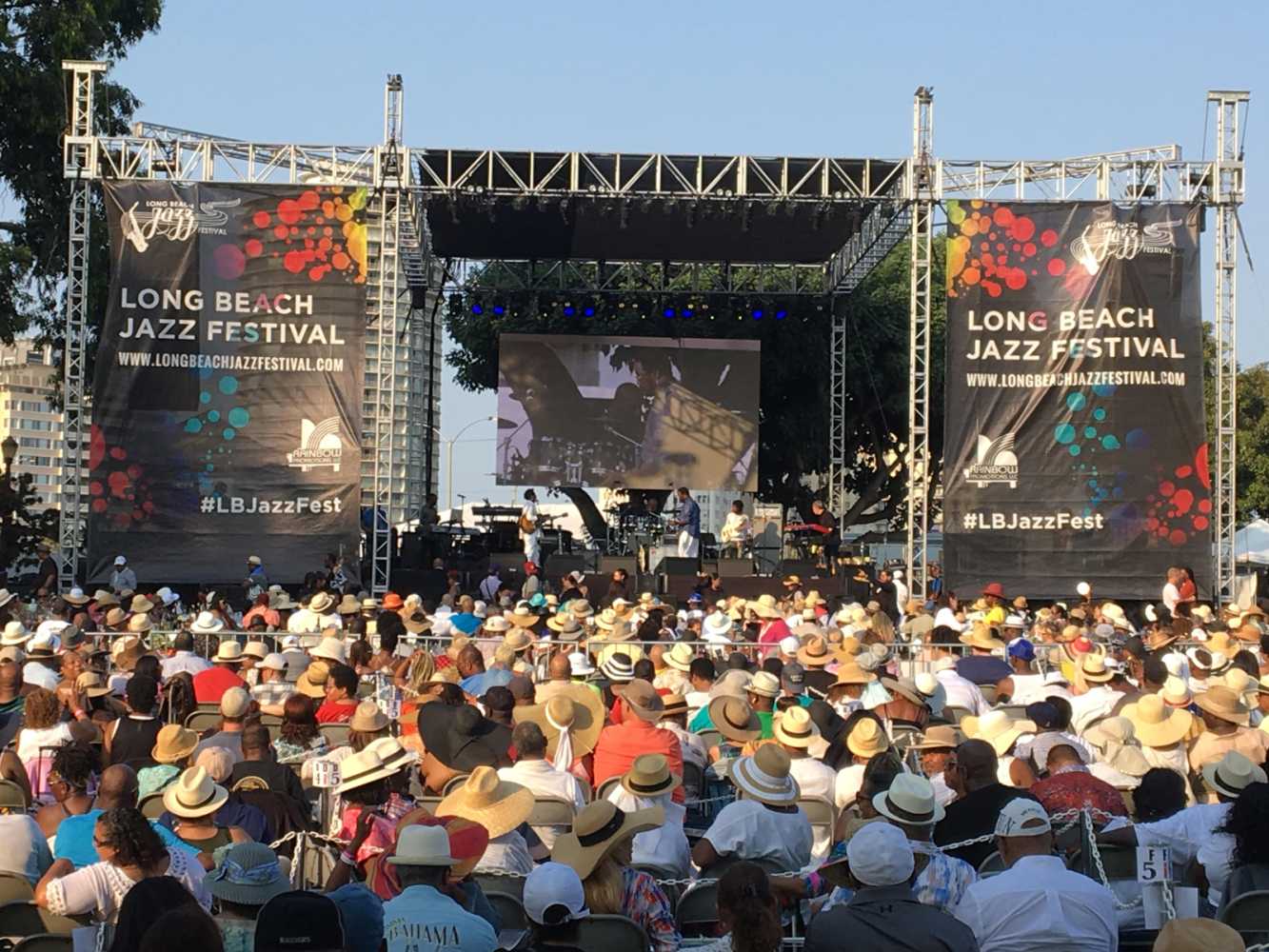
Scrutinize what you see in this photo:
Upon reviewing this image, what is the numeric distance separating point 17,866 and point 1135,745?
17.7 ft

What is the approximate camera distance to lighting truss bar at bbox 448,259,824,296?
2922cm

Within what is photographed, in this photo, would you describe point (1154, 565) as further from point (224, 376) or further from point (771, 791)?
point (771, 791)

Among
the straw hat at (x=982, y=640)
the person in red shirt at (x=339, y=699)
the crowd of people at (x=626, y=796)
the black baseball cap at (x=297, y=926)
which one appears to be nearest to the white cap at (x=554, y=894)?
the crowd of people at (x=626, y=796)

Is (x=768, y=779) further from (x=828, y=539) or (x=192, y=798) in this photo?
(x=828, y=539)

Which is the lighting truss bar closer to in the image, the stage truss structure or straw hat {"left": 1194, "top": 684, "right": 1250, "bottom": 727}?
the stage truss structure

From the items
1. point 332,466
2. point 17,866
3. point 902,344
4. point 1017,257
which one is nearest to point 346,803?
point 17,866

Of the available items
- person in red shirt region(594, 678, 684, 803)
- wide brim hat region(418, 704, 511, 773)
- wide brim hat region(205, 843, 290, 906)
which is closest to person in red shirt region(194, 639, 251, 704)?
wide brim hat region(418, 704, 511, 773)

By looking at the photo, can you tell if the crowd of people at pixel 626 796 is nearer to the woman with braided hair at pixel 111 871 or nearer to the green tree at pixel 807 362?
the woman with braided hair at pixel 111 871

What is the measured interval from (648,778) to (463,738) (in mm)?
1741

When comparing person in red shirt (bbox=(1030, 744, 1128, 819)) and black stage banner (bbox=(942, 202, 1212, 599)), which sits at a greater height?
black stage banner (bbox=(942, 202, 1212, 599))

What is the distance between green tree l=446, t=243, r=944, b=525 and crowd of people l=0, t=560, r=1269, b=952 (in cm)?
1734

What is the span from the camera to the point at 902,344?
38.2 meters

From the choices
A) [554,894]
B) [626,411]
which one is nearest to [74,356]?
Answer: [626,411]

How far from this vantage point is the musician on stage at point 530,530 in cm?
2644
